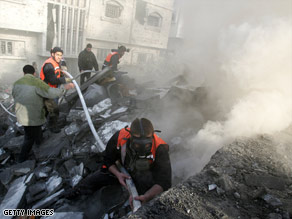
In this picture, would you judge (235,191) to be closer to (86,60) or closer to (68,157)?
(68,157)

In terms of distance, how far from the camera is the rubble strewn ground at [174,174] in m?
2.01

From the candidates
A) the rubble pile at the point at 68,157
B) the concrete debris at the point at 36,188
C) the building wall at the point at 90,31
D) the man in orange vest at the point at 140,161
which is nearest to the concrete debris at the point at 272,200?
the man in orange vest at the point at 140,161

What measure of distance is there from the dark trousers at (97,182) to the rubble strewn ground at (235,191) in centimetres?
97

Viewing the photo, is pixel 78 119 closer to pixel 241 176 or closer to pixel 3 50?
pixel 241 176

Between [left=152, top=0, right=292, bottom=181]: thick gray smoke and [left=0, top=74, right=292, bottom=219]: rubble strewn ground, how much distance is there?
0.29m

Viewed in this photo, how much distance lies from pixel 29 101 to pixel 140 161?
2677 mm

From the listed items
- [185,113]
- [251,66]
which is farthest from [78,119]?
[251,66]

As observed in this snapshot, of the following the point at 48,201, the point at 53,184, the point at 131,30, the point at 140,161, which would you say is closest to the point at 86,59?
the point at 53,184

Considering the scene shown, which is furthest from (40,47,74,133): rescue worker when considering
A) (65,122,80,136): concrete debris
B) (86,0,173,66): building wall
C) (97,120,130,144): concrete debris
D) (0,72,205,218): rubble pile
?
(86,0,173,66): building wall

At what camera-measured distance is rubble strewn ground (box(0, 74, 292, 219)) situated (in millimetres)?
2012

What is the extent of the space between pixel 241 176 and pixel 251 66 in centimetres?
258

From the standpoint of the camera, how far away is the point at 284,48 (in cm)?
386

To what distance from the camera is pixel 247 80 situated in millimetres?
4246

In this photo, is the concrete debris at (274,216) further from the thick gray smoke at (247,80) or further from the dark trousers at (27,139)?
the dark trousers at (27,139)
